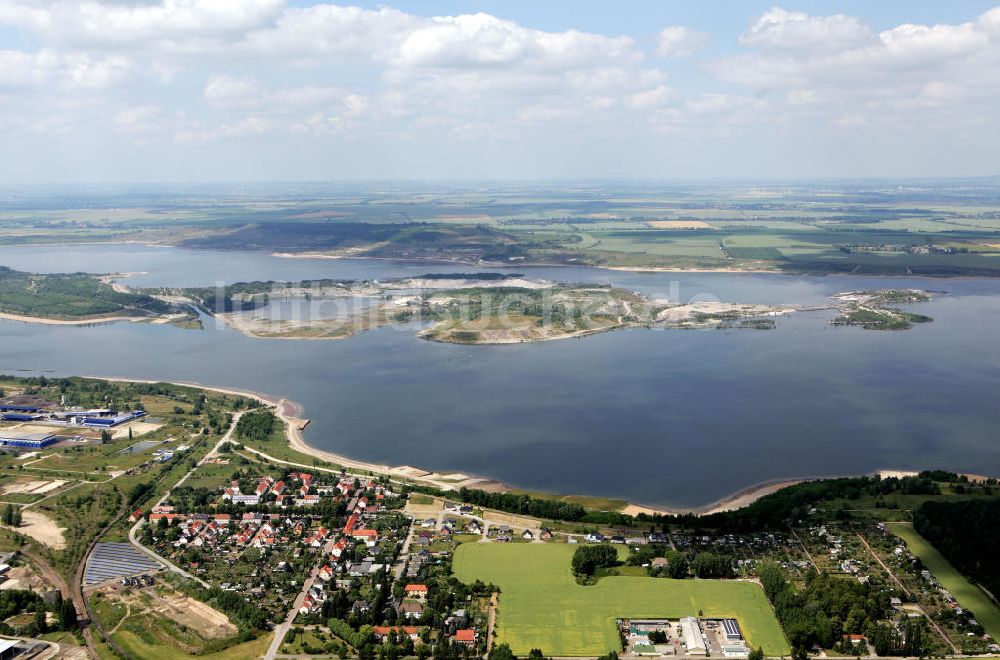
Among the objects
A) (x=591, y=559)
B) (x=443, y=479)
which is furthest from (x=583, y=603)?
(x=443, y=479)

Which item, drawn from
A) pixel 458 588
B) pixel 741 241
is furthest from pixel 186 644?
pixel 741 241

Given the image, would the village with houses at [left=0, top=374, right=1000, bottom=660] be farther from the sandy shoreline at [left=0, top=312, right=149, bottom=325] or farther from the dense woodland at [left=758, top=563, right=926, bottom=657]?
the sandy shoreline at [left=0, top=312, right=149, bottom=325]

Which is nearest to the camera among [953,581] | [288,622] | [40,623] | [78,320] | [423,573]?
[40,623]

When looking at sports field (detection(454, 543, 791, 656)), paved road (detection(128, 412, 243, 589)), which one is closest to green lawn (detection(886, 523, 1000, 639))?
sports field (detection(454, 543, 791, 656))

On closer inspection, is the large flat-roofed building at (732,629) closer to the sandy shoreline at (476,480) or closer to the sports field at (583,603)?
the sports field at (583,603)

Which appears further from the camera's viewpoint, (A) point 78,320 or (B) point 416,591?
(A) point 78,320

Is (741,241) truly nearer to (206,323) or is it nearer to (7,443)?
(206,323)

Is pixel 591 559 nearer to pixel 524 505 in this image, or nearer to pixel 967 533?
pixel 524 505
